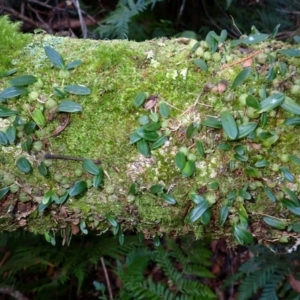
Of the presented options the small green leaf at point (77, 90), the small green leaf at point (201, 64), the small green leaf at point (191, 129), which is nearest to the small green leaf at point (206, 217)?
the small green leaf at point (191, 129)

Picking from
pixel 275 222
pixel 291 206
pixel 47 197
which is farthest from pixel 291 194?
pixel 47 197

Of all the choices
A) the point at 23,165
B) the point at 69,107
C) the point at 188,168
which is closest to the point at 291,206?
the point at 188,168

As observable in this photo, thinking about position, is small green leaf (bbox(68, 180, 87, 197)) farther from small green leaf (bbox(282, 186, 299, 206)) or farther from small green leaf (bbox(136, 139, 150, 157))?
small green leaf (bbox(282, 186, 299, 206))

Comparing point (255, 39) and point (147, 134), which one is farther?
point (255, 39)

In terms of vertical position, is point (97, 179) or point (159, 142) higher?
point (159, 142)

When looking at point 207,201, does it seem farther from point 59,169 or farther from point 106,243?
point 106,243

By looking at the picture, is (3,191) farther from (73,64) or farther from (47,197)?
(73,64)

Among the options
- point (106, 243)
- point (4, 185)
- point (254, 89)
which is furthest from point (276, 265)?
point (4, 185)

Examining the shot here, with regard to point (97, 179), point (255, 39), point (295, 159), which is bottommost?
point (97, 179)
